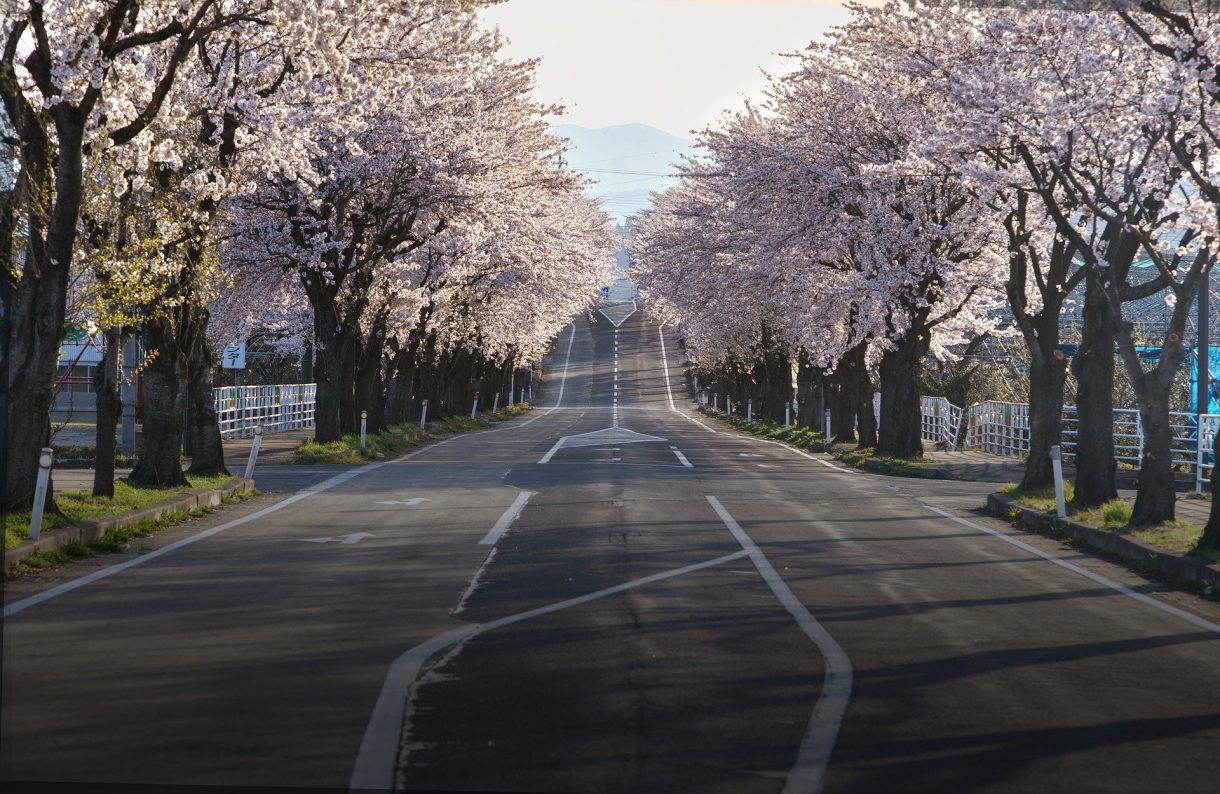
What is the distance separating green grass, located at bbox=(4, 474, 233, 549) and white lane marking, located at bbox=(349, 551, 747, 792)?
17.4 feet

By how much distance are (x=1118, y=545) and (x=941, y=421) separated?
32580mm

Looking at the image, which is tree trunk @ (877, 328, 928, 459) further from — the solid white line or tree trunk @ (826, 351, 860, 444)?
the solid white line

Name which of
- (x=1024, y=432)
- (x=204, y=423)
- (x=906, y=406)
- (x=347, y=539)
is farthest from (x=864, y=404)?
(x=347, y=539)

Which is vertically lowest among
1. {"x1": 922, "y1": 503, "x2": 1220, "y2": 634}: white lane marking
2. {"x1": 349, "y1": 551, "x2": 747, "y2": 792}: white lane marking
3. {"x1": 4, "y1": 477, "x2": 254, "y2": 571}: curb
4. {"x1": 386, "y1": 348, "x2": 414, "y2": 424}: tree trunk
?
{"x1": 922, "y1": 503, "x2": 1220, "y2": 634}: white lane marking

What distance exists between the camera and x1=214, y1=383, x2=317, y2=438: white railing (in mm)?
42250

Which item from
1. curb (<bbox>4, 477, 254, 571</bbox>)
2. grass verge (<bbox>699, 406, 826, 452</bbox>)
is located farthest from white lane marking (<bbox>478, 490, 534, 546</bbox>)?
grass verge (<bbox>699, 406, 826, 452</bbox>)

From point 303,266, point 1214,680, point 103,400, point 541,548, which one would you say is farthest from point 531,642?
point 303,266

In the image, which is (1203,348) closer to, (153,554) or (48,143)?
(153,554)

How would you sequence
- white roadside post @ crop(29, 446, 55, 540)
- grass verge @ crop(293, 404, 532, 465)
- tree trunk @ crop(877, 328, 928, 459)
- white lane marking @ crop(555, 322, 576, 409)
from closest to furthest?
1. white roadside post @ crop(29, 446, 55, 540)
2. grass verge @ crop(293, 404, 532, 465)
3. tree trunk @ crop(877, 328, 928, 459)
4. white lane marking @ crop(555, 322, 576, 409)

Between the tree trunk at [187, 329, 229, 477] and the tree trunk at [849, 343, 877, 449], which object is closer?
the tree trunk at [187, 329, 229, 477]

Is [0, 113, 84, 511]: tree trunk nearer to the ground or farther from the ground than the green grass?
farther from the ground

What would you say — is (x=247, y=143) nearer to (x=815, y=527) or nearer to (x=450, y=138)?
(x=815, y=527)

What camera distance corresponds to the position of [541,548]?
574 inches

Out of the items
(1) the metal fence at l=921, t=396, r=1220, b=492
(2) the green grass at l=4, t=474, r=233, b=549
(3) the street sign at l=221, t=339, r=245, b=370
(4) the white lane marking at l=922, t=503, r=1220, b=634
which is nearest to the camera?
(4) the white lane marking at l=922, t=503, r=1220, b=634
